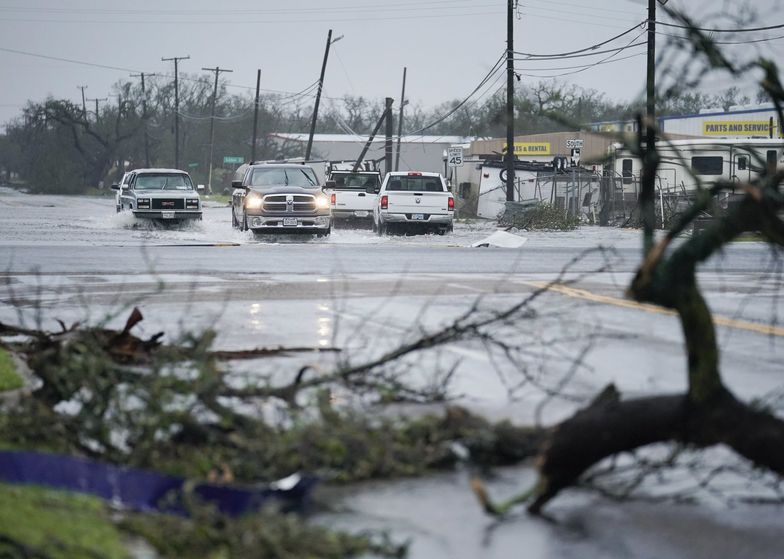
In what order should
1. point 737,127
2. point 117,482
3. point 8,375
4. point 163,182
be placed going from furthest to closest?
1. point 737,127
2. point 163,182
3. point 8,375
4. point 117,482

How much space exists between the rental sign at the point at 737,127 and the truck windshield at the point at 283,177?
39.2 m

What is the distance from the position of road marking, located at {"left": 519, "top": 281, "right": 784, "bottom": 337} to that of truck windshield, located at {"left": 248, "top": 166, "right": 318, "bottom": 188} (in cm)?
1589

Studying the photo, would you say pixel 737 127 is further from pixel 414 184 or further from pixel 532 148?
pixel 414 184

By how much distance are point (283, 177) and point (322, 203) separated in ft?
5.80

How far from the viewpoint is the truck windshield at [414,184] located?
34.4 m

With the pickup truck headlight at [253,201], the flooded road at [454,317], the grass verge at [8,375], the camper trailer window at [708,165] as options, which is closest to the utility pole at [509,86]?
the camper trailer window at [708,165]

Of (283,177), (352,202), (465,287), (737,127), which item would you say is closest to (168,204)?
(283,177)

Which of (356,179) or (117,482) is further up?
(356,179)

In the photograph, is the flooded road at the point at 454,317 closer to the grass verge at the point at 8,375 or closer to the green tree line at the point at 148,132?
the grass verge at the point at 8,375

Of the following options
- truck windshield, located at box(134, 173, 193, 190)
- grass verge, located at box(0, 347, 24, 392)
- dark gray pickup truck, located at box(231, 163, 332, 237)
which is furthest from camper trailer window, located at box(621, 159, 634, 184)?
grass verge, located at box(0, 347, 24, 392)

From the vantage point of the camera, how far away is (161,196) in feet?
118

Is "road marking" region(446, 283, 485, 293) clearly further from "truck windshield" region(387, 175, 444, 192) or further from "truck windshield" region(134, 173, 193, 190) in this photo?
"truck windshield" region(134, 173, 193, 190)

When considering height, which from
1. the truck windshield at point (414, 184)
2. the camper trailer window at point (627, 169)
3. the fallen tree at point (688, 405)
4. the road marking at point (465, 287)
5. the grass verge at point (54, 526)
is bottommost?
the grass verge at point (54, 526)

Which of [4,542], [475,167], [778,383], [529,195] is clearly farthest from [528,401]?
[475,167]
